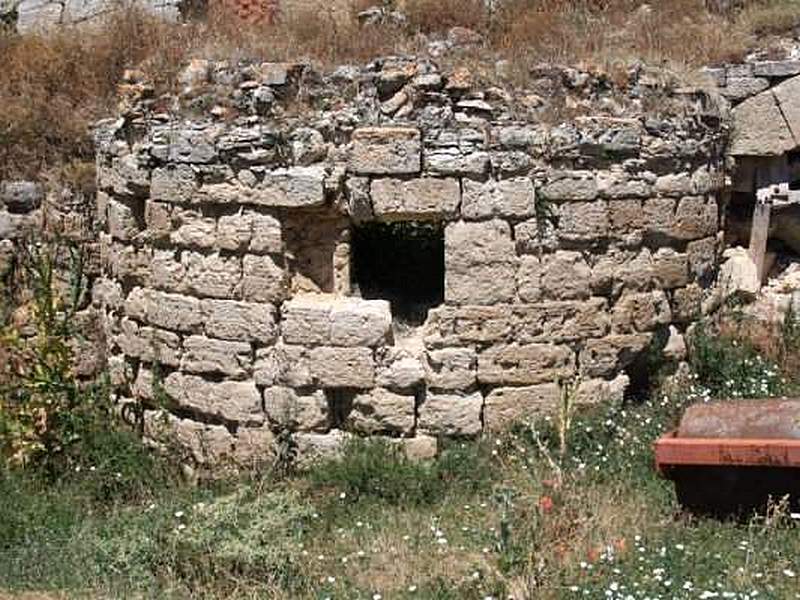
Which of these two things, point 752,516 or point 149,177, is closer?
point 752,516

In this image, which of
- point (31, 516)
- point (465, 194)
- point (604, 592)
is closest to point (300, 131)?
point (465, 194)

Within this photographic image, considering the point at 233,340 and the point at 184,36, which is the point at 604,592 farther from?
the point at 184,36

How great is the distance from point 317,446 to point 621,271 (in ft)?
7.48

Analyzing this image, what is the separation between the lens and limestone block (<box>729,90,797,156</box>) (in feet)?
27.4

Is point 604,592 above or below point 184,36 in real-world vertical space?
below

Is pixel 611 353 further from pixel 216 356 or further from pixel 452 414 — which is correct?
pixel 216 356

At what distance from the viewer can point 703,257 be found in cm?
772

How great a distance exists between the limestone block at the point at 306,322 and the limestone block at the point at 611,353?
167cm

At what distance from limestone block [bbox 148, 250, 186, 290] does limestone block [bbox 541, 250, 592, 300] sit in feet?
7.90

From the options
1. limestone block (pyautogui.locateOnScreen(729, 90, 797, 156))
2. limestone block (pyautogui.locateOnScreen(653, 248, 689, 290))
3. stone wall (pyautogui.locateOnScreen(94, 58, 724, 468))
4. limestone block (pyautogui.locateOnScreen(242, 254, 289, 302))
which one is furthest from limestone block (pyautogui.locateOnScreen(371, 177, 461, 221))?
limestone block (pyautogui.locateOnScreen(729, 90, 797, 156))

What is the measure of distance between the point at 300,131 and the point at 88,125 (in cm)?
252

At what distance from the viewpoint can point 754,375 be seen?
Result: 24.7 ft

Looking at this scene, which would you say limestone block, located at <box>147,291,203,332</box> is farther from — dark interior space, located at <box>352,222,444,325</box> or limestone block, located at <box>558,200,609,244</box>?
limestone block, located at <box>558,200,609,244</box>

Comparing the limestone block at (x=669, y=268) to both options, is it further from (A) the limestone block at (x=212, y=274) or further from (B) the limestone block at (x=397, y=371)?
(A) the limestone block at (x=212, y=274)
